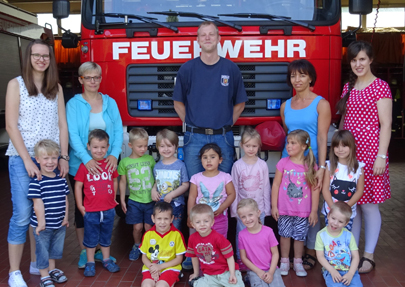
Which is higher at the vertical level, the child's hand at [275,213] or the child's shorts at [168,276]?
the child's hand at [275,213]

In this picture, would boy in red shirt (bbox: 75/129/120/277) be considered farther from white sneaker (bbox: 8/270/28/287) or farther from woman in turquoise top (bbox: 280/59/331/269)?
woman in turquoise top (bbox: 280/59/331/269)

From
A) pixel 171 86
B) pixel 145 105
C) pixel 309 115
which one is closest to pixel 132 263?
pixel 145 105

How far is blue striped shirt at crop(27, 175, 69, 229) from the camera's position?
362 cm

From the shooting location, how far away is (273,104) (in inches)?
181

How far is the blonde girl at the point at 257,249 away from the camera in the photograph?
3.52 m

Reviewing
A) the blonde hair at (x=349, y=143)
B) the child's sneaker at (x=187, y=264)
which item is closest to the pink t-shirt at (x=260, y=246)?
the child's sneaker at (x=187, y=264)

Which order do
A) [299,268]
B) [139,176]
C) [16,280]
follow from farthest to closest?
1. [139,176]
2. [299,268]
3. [16,280]

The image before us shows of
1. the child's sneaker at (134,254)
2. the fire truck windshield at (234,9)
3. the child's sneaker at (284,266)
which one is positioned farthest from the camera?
the fire truck windshield at (234,9)

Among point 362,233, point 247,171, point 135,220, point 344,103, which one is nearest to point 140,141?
point 135,220

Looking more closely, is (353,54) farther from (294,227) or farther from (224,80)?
(294,227)

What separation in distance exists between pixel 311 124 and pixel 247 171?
2.34ft

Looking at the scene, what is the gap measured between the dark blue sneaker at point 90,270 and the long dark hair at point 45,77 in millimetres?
1524

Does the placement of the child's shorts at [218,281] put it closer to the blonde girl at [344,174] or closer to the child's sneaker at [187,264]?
the child's sneaker at [187,264]

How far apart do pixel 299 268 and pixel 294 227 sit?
1.21ft
